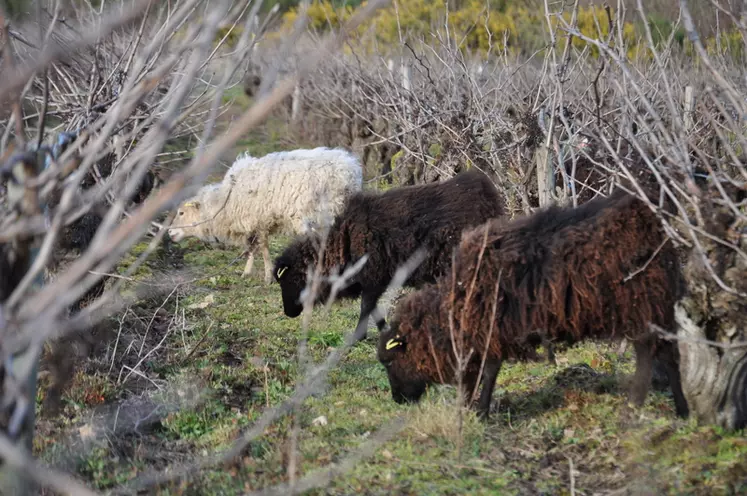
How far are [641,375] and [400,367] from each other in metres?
1.62

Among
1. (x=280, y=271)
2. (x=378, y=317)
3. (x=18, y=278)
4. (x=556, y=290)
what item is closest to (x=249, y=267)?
(x=280, y=271)

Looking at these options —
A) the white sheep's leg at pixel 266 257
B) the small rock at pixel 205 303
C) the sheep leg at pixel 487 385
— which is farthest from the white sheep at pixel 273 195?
the sheep leg at pixel 487 385

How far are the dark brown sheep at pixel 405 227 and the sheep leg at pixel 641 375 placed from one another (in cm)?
251

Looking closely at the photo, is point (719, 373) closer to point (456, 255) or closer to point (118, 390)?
point (456, 255)

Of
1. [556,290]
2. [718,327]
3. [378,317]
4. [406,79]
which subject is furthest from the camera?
[406,79]

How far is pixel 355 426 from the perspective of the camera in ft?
18.5

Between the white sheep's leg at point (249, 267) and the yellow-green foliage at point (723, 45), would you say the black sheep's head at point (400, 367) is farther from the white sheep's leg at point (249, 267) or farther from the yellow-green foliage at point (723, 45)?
the white sheep's leg at point (249, 267)

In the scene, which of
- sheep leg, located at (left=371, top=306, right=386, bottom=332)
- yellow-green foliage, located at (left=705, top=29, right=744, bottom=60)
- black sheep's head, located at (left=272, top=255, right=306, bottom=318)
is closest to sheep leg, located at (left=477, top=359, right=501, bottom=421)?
yellow-green foliage, located at (left=705, top=29, right=744, bottom=60)

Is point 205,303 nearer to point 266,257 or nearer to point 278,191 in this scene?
point 266,257

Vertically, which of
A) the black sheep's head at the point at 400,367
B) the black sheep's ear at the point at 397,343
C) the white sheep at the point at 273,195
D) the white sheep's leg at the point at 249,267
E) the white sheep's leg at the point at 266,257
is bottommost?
the white sheep's leg at the point at 249,267

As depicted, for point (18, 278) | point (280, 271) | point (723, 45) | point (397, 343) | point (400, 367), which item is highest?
point (723, 45)

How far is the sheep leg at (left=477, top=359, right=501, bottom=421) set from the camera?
215 inches

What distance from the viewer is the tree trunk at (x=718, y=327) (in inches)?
178

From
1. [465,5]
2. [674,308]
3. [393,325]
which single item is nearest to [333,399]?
[393,325]
